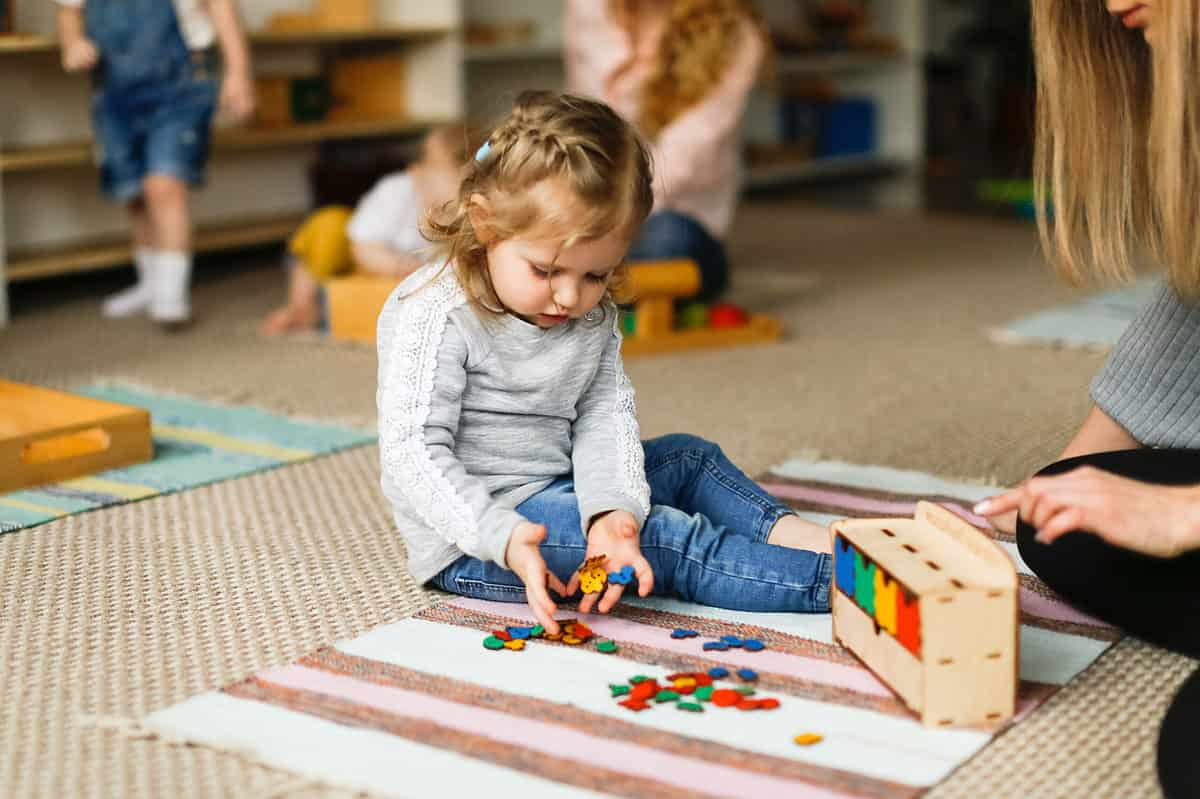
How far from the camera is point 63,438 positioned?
167cm

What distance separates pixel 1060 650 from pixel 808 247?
2.35 m

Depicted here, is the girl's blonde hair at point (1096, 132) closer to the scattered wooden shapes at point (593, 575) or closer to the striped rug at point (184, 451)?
the scattered wooden shapes at point (593, 575)

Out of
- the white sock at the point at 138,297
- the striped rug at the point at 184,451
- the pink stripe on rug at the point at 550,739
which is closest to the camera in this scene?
the pink stripe on rug at the point at 550,739

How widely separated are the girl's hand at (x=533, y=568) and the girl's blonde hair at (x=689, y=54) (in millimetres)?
1510

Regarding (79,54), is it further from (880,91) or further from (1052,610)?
(880,91)

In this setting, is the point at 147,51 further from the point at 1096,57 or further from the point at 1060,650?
the point at 1060,650

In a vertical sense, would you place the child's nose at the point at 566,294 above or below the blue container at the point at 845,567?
above

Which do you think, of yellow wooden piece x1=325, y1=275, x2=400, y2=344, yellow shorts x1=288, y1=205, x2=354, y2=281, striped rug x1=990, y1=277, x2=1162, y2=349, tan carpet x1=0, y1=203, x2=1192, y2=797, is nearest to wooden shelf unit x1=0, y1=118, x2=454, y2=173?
tan carpet x1=0, y1=203, x2=1192, y2=797

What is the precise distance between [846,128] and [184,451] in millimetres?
3501

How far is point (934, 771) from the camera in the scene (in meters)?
0.91

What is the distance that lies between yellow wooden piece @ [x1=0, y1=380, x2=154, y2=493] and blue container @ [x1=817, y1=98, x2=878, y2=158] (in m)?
3.44

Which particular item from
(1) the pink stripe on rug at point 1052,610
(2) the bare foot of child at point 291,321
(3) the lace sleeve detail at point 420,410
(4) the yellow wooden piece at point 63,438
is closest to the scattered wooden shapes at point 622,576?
(3) the lace sleeve detail at point 420,410

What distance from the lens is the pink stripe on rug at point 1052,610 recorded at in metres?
1.16

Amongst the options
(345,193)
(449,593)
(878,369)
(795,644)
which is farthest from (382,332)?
(345,193)
